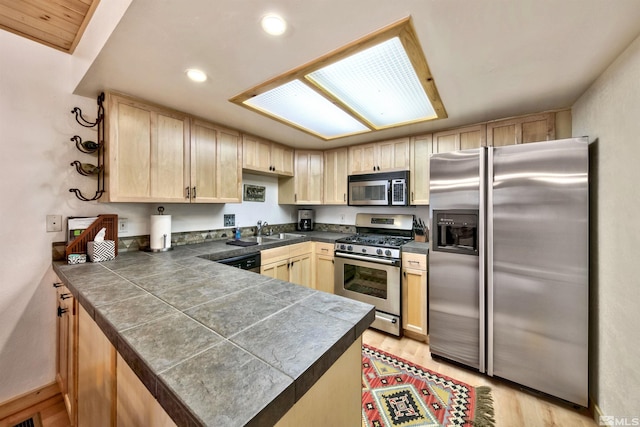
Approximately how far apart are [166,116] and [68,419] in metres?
2.35

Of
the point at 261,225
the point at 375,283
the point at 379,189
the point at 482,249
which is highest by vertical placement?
the point at 379,189

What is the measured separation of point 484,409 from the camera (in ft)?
5.49

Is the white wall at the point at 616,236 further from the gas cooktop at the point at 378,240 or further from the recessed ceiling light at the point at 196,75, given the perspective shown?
the recessed ceiling light at the point at 196,75

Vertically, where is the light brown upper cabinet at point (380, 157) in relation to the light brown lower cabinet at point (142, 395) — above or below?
above

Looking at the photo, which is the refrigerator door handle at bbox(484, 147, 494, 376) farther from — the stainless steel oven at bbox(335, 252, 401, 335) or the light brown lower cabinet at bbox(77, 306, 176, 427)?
the light brown lower cabinet at bbox(77, 306, 176, 427)

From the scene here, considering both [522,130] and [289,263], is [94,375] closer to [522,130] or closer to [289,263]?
[289,263]

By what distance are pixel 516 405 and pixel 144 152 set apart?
3.45 m

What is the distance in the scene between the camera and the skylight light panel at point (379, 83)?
145 centimetres

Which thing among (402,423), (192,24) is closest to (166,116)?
(192,24)

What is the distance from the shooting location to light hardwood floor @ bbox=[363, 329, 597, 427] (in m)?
1.59

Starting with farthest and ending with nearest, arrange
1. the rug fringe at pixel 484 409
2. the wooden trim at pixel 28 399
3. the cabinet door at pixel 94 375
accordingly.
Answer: the wooden trim at pixel 28 399 < the rug fringe at pixel 484 409 < the cabinet door at pixel 94 375

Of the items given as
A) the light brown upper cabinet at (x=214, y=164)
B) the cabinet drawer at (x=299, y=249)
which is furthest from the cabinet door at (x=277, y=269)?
the light brown upper cabinet at (x=214, y=164)
